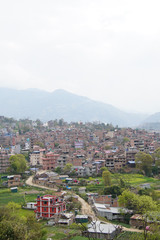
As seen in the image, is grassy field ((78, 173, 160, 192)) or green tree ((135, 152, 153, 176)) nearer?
grassy field ((78, 173, 160, 192))

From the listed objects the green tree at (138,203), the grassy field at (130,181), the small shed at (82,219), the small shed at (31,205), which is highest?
the green tree at (138,203)

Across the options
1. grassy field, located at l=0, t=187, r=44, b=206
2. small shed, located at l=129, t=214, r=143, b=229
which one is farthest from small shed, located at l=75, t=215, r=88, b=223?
grassy field, located at l=0, t=187, r=44, b=206

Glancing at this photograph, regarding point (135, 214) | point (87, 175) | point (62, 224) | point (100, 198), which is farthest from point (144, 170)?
point (62, 224)

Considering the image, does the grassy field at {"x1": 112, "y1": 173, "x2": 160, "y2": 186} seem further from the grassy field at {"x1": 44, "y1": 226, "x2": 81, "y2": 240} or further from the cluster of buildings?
the grassy field at {"x1": 44, "y1": 226, "x2": 81, "y2": 240}

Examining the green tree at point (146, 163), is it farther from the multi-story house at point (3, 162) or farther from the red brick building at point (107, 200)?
the multi-story house at point (3, 162)

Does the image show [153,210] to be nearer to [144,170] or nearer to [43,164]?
[144,170]

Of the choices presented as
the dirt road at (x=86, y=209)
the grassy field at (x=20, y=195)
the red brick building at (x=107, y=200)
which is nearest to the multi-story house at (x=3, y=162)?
the grassy field at (x=20, y=195)

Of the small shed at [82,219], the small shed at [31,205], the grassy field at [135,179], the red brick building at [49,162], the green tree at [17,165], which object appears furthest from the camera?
the red brick building at [49,162]
